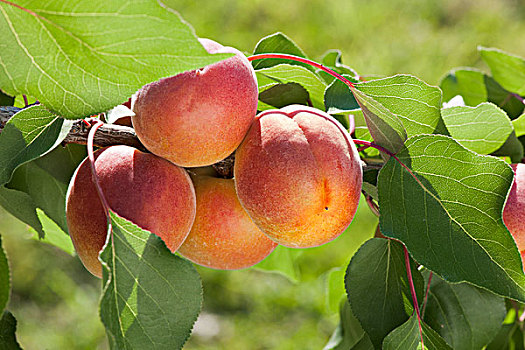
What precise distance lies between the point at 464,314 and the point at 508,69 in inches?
10.8

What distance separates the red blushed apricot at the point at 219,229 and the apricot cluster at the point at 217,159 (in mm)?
32

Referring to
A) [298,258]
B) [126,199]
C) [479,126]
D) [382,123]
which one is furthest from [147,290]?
[298,258]

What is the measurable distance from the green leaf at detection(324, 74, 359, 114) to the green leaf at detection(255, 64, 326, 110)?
19mm

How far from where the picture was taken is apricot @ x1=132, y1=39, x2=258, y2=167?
0.30m

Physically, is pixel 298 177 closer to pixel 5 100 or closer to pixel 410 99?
pixel 410 99

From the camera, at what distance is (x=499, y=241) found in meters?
0.31

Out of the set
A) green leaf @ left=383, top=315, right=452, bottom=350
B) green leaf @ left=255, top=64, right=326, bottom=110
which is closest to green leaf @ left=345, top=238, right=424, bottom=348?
green leaf @ left=383, top=315, right=452, bottom=350

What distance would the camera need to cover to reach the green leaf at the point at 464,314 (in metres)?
0.44

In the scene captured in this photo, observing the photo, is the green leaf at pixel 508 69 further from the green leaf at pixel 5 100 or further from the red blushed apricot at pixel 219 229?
the green leaf at pixel 5 100

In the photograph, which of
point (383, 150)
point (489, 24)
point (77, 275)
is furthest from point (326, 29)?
point (383, 150)

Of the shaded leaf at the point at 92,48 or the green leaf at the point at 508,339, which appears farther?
the green leaf at the point at 508,339

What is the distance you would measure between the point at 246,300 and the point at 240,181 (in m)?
1.45

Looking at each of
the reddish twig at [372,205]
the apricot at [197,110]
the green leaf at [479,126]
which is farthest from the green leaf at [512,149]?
the apricot at [197,110]

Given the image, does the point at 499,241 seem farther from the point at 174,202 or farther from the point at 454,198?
the point at 174,202
